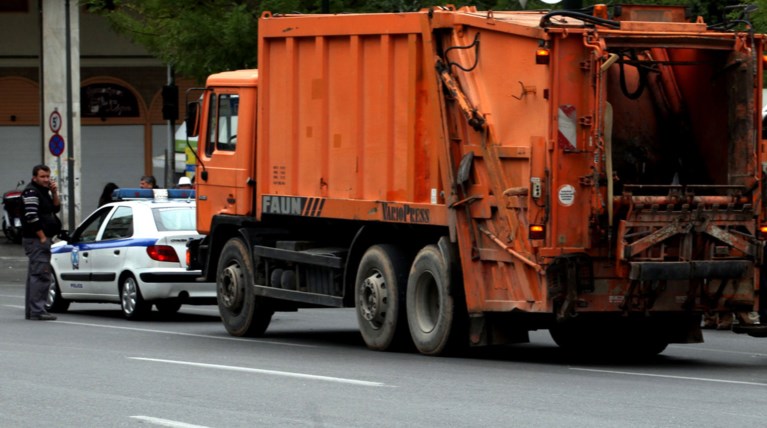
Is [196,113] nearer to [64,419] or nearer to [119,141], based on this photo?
[64,419]

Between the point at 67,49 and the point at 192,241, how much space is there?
1916cm

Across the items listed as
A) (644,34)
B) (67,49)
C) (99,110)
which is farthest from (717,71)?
(99,110)

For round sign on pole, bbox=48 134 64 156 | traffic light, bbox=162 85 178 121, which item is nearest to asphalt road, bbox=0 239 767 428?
traffic light, bbox=162 85 178 121

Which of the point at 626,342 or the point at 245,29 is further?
the point at 245,29

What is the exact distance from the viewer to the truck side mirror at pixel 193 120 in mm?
18062

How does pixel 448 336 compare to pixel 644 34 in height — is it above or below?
below

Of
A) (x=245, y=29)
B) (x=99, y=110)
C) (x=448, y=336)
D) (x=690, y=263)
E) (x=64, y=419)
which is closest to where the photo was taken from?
(x=64, y=419)

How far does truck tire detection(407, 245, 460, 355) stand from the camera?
1370 cm

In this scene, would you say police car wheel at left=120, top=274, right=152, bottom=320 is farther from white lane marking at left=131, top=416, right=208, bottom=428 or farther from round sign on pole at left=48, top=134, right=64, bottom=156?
round sign on pole at left=48, top=134, right=64, bottom=156

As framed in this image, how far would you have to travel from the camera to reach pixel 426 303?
46.5ft

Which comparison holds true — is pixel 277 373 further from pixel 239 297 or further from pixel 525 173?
pixel 239 297

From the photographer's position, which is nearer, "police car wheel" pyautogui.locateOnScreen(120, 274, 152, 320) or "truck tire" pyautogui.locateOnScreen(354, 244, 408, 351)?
"truck tire" pyautogui.locateOnScreen(354, 244, 408, 351)

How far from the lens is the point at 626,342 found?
1486 centimetres

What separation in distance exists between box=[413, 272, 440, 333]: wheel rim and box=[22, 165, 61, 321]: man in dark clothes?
254 inches
